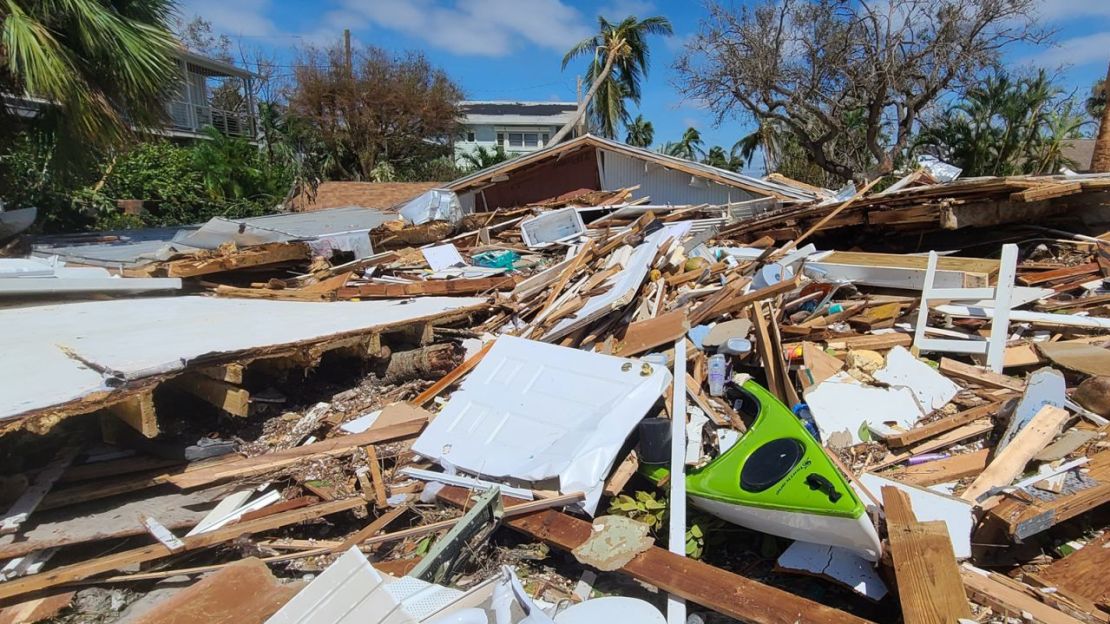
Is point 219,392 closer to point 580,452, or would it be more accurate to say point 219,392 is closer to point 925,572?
point 580,452

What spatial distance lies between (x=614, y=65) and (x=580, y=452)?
2609 cm

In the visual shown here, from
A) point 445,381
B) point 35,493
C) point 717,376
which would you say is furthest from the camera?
point 445,381

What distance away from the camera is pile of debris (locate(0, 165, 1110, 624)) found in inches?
113

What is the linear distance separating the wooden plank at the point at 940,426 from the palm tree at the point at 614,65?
2257 cm

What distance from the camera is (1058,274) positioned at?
654 centimetres

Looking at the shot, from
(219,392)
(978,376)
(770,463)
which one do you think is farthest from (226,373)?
(978,376)

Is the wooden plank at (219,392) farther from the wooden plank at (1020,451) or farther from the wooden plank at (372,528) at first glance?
the wooden plank at (1020,451)

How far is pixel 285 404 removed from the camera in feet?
16.5

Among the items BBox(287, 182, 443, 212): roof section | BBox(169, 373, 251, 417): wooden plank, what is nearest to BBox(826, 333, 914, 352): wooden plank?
BBox(169, 373, 251, 417): wooden plank

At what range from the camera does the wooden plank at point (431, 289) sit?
7277mm

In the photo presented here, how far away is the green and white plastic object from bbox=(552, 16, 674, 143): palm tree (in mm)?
23256

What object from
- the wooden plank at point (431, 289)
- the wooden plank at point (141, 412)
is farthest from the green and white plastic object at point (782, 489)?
the wooden plank at point (431, 289)

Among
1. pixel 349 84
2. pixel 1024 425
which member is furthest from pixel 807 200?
pixel 349 84

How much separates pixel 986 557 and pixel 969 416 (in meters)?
1.41
